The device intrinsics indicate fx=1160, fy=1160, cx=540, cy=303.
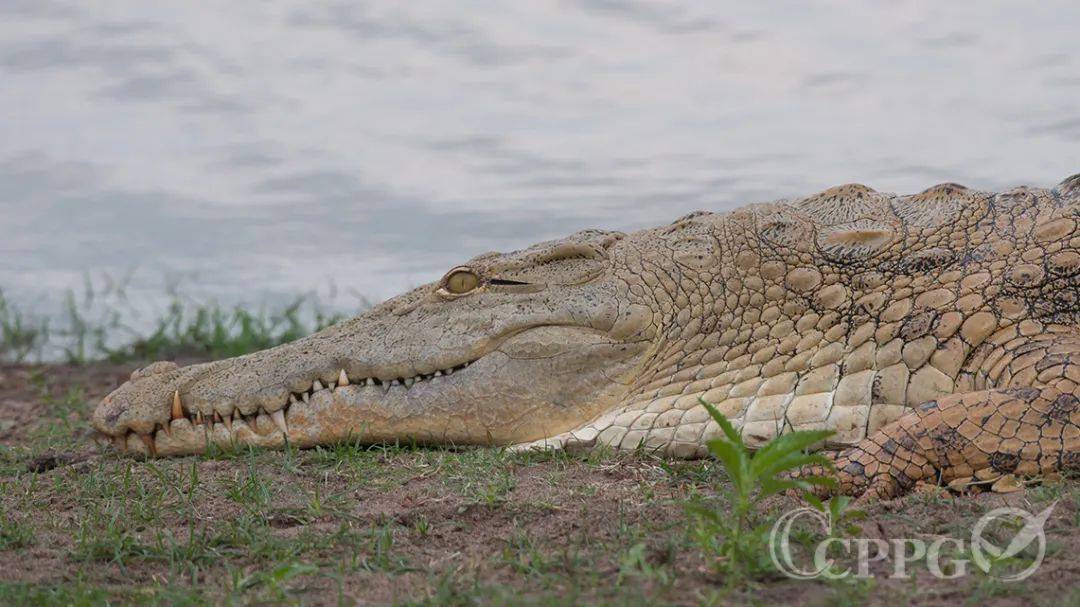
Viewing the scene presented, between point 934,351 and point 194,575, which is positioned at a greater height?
point 934,351

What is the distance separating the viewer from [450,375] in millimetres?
5891

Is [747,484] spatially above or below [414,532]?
above

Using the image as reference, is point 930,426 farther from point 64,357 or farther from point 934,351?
point 64,357

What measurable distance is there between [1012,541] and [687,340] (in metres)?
2.25

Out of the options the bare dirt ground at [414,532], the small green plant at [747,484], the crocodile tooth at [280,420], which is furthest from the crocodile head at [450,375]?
the small green plant at [747,484]

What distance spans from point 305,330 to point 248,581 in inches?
306

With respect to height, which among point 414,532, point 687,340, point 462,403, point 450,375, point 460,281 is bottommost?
point 414,532

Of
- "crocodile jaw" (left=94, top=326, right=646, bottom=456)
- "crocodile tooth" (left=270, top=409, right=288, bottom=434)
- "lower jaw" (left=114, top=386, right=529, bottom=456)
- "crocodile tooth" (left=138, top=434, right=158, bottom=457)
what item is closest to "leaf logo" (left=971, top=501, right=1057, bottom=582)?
"crocodile jaw" (left=94, top=326, right=646, bottom=456)

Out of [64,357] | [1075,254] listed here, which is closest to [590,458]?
[1075,254]

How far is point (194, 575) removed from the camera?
3912 millimetres

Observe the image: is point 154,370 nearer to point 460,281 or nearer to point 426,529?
point 460,281

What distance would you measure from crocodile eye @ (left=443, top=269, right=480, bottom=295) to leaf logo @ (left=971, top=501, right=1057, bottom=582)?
290cm

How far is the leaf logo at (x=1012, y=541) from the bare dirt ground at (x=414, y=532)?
0.14 ft

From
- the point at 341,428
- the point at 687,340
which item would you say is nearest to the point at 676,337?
the point at 687,340
